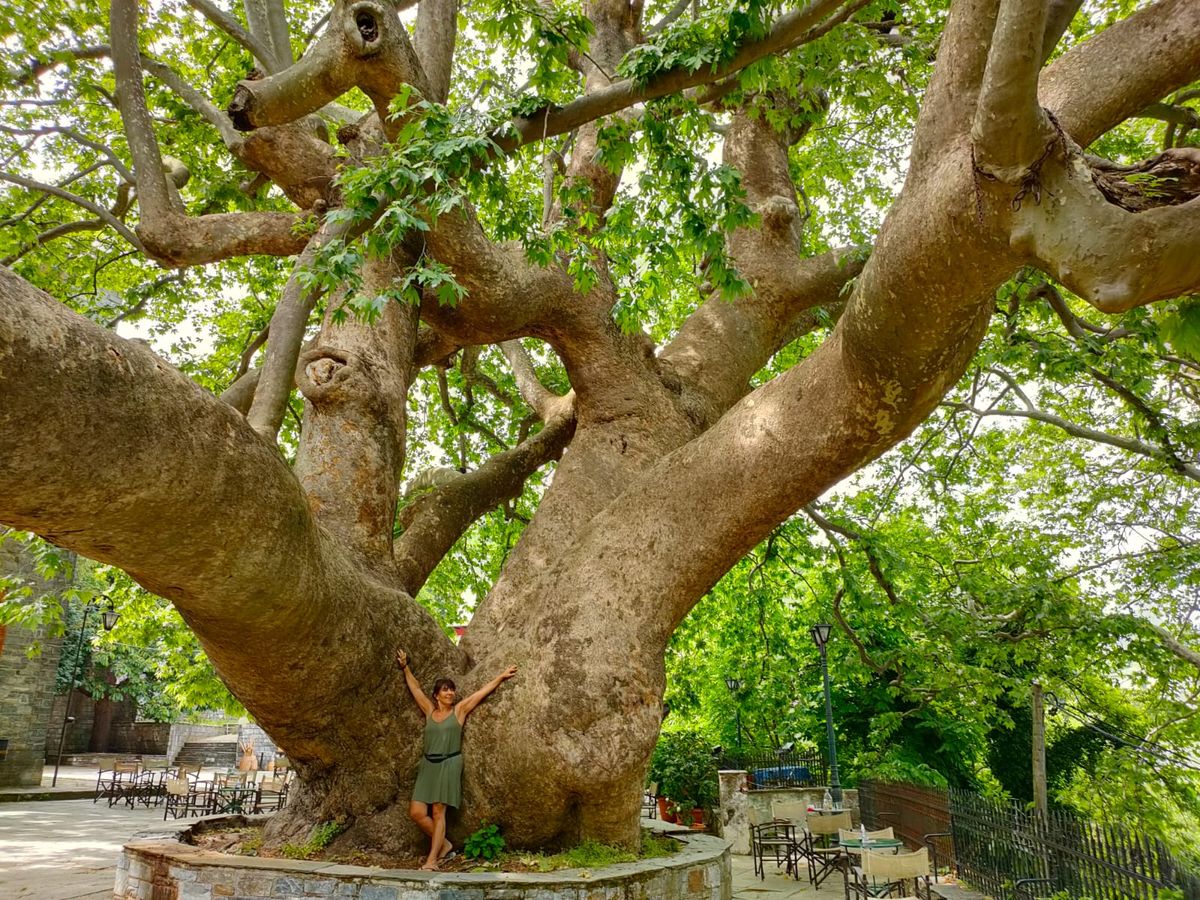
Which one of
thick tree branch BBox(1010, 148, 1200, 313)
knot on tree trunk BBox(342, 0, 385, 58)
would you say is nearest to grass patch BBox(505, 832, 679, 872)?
thick tree branch BBox(1010, 148, 1200, 313)

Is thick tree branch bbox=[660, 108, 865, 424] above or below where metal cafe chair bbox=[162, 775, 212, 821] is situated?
above

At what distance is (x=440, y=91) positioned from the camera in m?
6.44

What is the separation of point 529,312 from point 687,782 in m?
9.40

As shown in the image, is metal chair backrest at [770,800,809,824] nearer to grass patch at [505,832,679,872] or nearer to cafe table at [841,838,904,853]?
cafe table at [841,838,904,853]

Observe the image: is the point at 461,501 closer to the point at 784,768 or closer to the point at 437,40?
the point at 437,40

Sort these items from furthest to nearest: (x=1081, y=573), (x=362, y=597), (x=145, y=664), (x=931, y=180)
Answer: (x=145, y=664) < (x=1081, y=573) < (x=362, y=597) < (x=931, y=180)

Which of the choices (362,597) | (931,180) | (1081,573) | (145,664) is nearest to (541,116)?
(931,180)

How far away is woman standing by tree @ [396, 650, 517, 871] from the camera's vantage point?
16.5 ft

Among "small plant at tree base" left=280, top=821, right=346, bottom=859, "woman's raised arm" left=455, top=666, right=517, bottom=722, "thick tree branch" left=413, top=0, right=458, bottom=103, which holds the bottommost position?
"small plant at tree base" left=280, top=821, right=346, bottom=859

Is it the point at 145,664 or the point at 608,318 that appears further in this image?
the point at 145,664

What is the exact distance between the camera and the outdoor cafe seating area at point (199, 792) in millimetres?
11930

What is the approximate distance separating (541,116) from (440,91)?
2593 millimetres

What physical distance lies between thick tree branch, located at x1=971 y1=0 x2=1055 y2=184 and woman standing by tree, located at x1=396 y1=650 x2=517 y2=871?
4219 mm

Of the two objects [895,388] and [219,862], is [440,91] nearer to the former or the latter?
[895,388]
